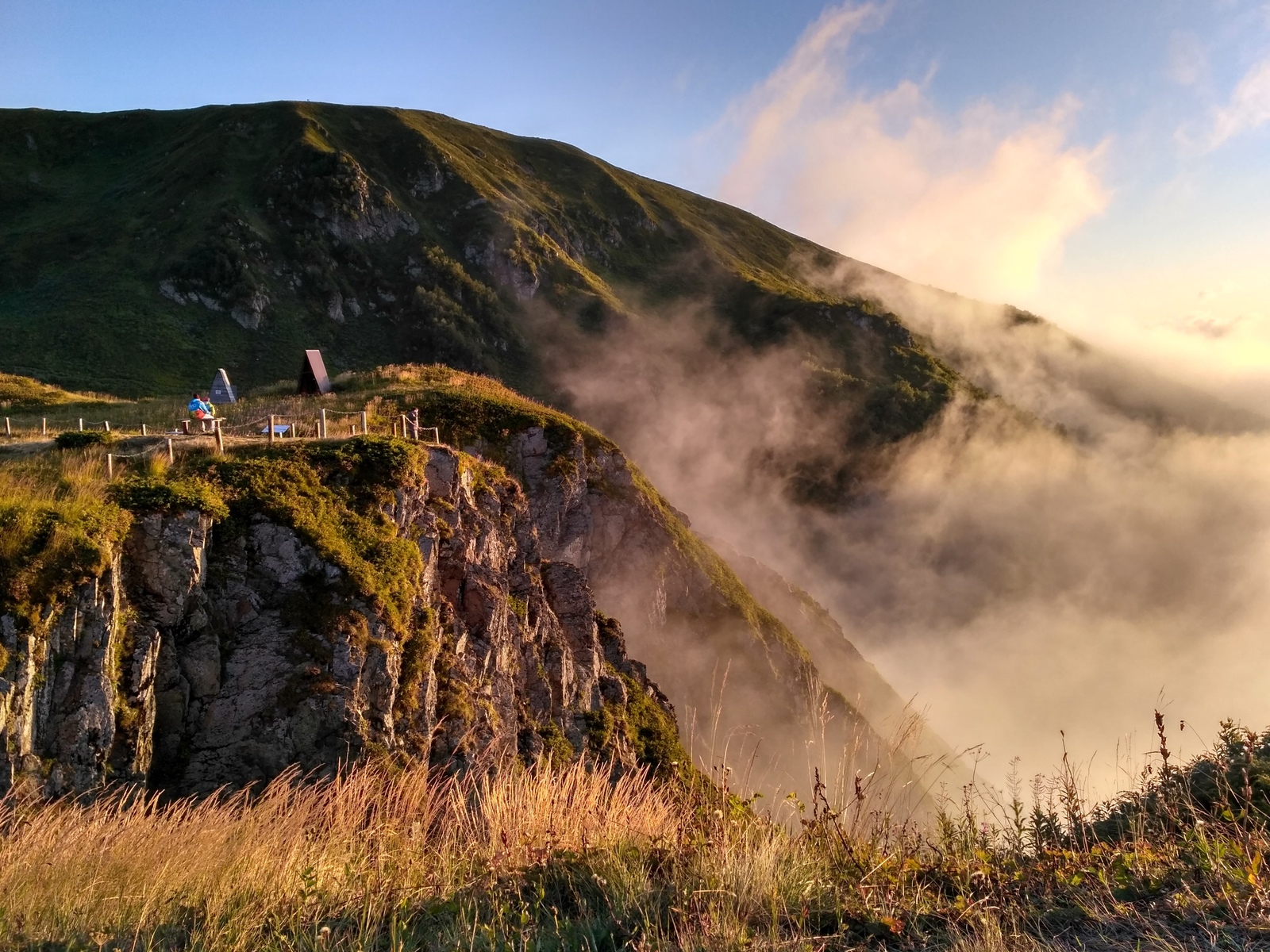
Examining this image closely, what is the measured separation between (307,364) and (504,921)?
37137 millimetres

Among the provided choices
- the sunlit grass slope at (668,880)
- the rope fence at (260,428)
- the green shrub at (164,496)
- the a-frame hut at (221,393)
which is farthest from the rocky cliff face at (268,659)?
the a-frame hut at (221,393)

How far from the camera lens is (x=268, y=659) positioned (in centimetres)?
1532

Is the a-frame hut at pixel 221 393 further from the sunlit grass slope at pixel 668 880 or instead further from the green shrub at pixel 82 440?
the sunlit grass slope at pixel 668 880

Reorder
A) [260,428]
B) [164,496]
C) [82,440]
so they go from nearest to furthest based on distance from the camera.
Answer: [164,496]
[82,440]
[260,428]

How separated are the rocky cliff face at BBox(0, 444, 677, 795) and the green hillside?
59.2m

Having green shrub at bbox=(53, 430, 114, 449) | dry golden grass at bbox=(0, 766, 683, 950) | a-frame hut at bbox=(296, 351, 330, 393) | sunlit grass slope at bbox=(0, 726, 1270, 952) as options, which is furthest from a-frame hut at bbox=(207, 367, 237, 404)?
sunlit grass slope at bbox=(0, 726, 1270, 952)

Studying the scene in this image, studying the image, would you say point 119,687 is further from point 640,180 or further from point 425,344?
point 640,180

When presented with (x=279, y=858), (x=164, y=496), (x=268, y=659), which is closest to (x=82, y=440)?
(x=164, y=496)

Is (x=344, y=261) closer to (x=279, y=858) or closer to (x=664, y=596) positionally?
(x=664, y=596)

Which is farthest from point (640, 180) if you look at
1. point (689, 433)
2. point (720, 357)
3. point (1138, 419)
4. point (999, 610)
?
point (1138, 419)

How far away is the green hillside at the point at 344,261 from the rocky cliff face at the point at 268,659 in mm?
59196

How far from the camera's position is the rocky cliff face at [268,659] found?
486 inches

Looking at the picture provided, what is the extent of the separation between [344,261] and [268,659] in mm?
100659

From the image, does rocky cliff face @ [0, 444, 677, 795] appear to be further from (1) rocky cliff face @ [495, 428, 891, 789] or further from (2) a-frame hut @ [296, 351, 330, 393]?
(2) a-frame hut @ [296, 351, 330, 393]
